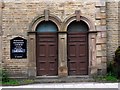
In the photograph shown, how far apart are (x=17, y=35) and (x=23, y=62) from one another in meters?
1.44

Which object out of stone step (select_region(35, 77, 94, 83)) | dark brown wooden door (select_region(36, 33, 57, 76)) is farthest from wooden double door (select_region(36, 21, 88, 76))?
stone step (select_region(35, 77, 94, 83))

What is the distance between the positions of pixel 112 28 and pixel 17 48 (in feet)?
16.9

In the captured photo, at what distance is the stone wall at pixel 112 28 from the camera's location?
18719mm

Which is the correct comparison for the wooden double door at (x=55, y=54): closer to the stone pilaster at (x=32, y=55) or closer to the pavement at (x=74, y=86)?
the stone pilaster at (x=32, y=55)

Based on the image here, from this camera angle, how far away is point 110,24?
18766 mm

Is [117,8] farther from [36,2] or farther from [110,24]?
[36,2]

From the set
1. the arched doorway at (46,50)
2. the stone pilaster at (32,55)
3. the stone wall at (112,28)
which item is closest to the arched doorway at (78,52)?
the arched doorway at (46,50)

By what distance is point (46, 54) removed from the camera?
18484 mm

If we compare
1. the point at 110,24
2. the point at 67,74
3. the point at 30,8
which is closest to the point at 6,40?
the point at 30,8

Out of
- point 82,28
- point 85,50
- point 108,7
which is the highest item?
point 108,7

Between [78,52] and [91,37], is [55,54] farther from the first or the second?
[91,37]

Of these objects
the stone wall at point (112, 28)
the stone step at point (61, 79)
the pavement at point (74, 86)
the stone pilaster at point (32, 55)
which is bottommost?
the pavement at point (74, 86)

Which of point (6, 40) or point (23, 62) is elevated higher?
point (6, 40)

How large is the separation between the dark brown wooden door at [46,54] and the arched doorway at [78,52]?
791 millimetres
